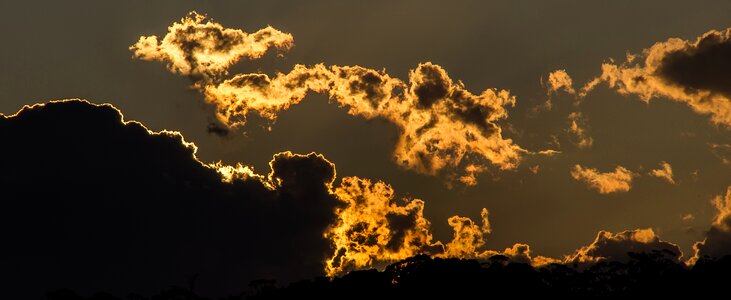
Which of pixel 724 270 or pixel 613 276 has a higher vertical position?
pixel 613 276

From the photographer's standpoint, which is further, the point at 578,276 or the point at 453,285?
the point at 578,276

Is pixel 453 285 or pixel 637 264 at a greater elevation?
pixel 637 264

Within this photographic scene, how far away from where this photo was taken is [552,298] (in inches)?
5566

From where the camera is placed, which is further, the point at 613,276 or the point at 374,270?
the point at 613,276

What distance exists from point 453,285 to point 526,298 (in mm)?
12018

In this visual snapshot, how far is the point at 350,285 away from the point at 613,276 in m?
56.1

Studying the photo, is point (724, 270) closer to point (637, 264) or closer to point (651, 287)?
point (651, 287)

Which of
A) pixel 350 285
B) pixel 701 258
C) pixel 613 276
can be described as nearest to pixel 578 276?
pixel 613 276

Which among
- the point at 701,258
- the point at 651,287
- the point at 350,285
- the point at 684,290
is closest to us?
the point at 684,290

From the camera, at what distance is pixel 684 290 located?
422 ft

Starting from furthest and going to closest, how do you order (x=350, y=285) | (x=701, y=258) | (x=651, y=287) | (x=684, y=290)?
1. (x=701, y=258)
2. (x=350, y=285)
3. (x=651, y=287)
4. (x=684, y=290)

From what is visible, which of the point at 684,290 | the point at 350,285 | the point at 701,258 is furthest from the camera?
the point at 701,258

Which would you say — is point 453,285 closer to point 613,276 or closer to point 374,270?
point 374,270

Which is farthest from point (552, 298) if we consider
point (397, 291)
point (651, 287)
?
point (397, 291)
